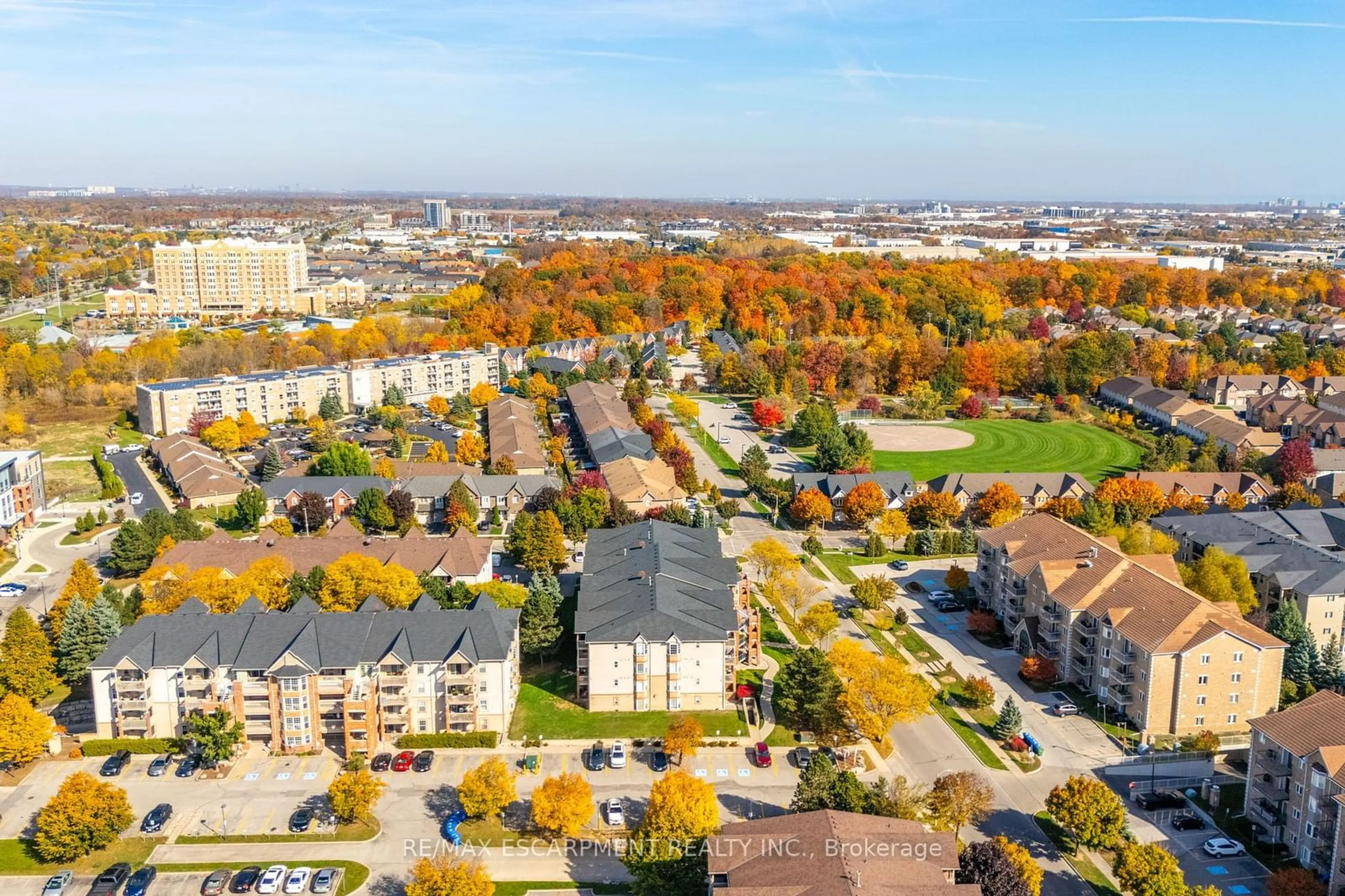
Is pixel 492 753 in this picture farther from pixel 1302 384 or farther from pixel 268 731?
pixel 1302 384

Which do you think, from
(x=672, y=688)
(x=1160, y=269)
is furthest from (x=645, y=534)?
(x=1160, y=269)

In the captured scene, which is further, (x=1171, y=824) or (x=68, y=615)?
(x=68, y=615)

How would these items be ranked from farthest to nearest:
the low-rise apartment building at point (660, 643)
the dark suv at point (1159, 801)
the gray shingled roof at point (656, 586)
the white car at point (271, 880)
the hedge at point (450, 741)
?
the gray shingled roof at point (656, 586) → the low-rise apartment building at point (660, 643) → the hedge at point (450, 741) → the dark suv at point (1159, 801) → the white car at point (271, 880)

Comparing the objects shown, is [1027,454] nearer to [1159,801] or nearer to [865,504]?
[865,504]

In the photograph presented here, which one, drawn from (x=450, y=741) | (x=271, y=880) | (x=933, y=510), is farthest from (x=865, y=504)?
(x=271, y=880)

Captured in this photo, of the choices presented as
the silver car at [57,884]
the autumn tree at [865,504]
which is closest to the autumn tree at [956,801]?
the silver car at [57,884]

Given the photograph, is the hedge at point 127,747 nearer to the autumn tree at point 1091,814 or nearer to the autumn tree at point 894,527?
the autumn tree at point 1091,814
